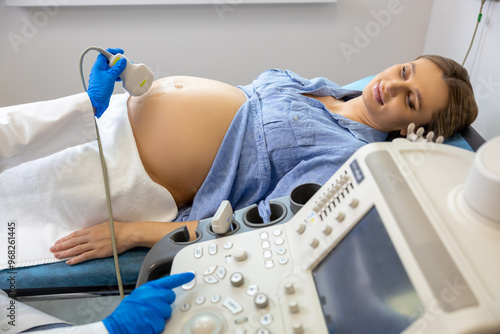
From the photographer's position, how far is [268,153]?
1.25 meters

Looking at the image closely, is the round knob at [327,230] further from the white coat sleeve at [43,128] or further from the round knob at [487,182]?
the white coat sleeve at [43,128]

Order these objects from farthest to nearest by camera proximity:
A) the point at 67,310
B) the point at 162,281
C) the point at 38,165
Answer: the point at 67,310
the point at 38,165
the point at 162,281

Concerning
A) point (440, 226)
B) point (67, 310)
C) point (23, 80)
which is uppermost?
point (440, 226)

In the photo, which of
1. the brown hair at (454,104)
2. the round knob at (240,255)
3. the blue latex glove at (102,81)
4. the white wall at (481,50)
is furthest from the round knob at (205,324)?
the white wall at (481,50)

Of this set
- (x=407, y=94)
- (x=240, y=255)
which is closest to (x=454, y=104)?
(x=407, y=94)

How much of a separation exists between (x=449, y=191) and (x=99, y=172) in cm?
100

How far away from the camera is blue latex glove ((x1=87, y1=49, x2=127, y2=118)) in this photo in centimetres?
117

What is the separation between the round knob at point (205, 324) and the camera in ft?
1.95

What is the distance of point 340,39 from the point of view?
2.19m

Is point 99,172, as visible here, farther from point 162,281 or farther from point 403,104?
point 403,104

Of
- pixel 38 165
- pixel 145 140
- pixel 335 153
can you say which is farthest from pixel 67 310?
pixel 335 153

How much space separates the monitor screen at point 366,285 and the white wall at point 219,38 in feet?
5.97

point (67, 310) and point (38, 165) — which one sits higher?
point (38, 165)

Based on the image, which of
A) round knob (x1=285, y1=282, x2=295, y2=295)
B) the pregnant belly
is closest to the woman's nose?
the pregnant belly
